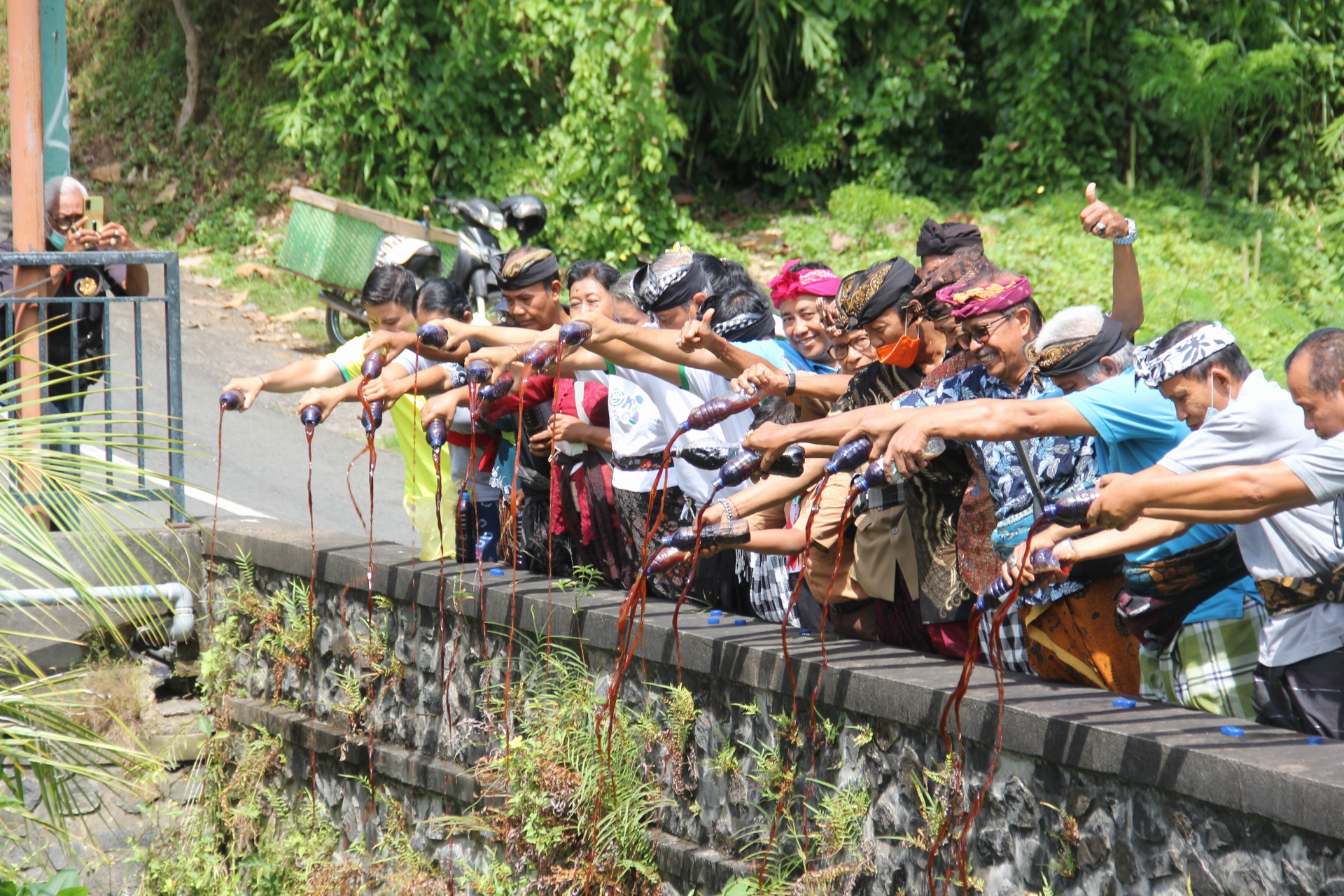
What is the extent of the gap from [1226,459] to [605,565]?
2.58 m

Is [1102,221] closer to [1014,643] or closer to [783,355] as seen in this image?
[783,355]

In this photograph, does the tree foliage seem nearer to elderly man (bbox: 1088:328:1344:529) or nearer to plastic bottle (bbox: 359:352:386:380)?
plastic bottle (bbox: 359:352:386:380)

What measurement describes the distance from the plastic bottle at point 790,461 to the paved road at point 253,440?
12.4 ft

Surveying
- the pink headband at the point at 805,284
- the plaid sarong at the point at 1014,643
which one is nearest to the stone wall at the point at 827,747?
the plaid sarong at the point at 1014,643

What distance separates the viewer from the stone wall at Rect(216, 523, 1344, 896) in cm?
291

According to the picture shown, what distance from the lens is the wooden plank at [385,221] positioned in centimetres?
1151

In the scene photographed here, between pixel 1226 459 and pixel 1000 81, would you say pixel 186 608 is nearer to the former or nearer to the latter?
pixel 1226 459

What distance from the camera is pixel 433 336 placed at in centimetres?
467

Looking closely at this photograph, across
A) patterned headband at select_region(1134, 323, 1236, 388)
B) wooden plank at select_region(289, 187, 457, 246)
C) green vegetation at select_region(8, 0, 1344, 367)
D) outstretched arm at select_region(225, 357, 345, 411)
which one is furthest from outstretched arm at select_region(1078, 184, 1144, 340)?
wooden plank at select_region(289, 187, 457, 246)

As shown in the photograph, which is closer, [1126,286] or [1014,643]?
[1014,643]

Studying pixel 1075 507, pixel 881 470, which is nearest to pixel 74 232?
pixel 881 470

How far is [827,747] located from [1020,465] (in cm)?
97

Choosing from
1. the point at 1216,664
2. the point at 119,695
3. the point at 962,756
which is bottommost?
the point at 119,695

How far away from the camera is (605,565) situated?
5.09 m
